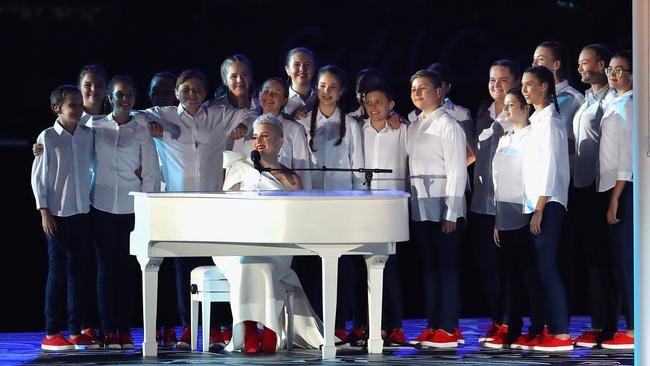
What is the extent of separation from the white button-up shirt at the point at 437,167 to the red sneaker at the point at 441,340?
0.69m

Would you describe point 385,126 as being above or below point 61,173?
above

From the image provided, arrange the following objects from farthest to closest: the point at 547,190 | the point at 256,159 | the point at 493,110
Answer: the point at 493,110 < the point at 547,190 < the point at 256,159

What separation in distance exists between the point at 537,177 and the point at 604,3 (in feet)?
9.49

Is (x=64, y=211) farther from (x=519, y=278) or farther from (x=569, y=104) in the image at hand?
(x=569, y=104)

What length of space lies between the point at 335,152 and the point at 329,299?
4.59 ft

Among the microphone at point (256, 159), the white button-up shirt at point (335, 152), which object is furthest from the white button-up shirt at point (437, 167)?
the microphone at point (256, 159)

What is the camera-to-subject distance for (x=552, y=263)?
8383 millimetres

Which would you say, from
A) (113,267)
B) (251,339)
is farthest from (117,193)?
(251,339)

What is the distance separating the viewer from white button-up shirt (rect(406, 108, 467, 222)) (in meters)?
8.72

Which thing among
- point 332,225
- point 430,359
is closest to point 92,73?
point 332,225

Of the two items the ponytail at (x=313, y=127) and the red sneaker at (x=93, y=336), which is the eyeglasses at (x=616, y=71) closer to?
the ponytail at (x=313, y=127)

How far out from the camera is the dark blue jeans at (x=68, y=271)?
8852 mm

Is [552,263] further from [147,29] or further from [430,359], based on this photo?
[147,29]

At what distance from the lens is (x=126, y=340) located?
29.0ft
